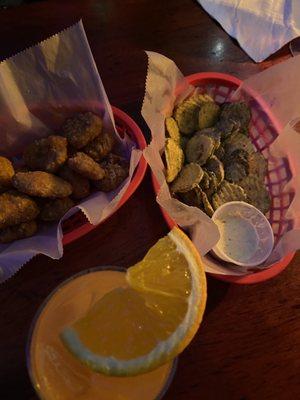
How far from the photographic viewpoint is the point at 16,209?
27.8 inches

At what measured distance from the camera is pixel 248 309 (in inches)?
27.5

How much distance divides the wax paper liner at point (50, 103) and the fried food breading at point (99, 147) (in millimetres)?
29

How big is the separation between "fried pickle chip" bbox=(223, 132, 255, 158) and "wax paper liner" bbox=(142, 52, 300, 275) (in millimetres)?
53

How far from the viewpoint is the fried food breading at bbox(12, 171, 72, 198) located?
0.71 m

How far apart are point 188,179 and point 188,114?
0.19 meters

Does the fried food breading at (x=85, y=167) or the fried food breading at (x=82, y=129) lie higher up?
the fried food breading at (x=82, y=129)

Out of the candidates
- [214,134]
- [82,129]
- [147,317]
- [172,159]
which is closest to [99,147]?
[82,129]

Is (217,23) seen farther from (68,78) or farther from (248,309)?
(248,309)

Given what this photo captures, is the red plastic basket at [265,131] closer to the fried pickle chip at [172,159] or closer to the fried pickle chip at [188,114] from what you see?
the fried pickle chip at [188,114]

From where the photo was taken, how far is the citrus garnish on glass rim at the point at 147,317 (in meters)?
0.52

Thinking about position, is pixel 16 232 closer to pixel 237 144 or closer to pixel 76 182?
pixel 76 182

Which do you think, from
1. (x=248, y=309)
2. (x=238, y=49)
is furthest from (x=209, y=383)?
(x=238, y=49)

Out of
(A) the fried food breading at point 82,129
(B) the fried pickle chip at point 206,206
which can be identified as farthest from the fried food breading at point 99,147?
(B) the fried pickle chip at point 206,206

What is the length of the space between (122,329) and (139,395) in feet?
0.29
